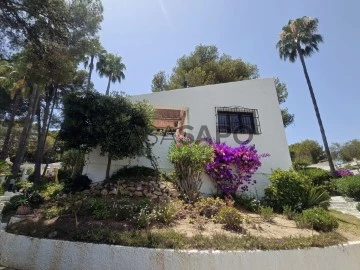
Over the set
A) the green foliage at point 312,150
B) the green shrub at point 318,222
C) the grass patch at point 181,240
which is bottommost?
the grass patch at point 181,240

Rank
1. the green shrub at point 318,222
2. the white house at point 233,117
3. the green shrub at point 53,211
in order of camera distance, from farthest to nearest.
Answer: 1. the white house at point 233,117
2. the green shrub at point 53,211
3. the green shrub at point 318,222

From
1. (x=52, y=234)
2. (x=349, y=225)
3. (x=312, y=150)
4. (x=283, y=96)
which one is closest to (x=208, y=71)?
(x=283, y=96)

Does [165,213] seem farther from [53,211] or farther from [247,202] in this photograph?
[247,202]

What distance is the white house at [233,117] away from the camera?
11.4m

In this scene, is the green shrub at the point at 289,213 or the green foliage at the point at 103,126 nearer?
the green shrub at the point at 289,213

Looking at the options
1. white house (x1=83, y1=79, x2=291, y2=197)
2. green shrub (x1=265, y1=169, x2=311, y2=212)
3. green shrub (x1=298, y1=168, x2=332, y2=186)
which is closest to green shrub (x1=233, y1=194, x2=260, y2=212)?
green shrub (x1=265, y1=169, x2=311, y2=212)

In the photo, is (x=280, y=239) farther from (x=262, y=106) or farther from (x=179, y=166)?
(x=262, y=106)

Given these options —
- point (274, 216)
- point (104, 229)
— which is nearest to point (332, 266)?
point (274, 216)

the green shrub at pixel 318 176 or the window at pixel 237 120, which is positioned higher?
the window at pixel 237 120

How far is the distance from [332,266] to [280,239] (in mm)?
1402

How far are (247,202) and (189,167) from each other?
260cm

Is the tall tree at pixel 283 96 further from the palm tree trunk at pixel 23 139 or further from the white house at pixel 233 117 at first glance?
the palm tree trunk at pixel 23 139

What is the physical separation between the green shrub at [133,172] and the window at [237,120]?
3.84 m

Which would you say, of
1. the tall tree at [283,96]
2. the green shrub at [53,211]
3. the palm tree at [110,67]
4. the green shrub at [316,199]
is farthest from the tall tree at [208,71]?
the green shrub at [53,211]
